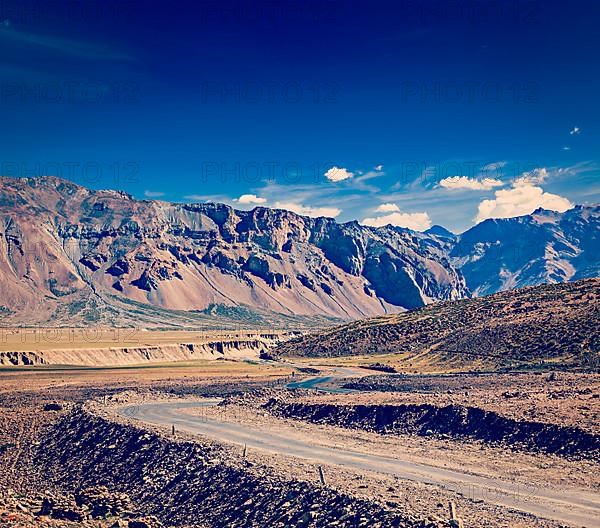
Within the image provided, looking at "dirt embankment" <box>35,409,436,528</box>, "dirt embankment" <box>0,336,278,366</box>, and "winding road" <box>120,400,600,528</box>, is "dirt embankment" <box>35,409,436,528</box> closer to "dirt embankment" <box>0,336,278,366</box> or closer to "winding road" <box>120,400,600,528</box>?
"winding road" <box>120,400,600,528</box>

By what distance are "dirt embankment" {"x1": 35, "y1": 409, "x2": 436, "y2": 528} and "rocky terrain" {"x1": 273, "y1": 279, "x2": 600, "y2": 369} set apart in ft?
195

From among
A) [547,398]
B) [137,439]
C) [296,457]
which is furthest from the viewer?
[547,398]

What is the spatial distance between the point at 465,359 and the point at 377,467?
67.4 meters

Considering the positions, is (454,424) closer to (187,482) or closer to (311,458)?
(311,458)

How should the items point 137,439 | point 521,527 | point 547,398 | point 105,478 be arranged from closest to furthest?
point 521,527, point 105,478, point 137,439, point 547,398

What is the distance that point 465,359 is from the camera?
337ft

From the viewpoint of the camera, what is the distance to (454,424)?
1919 inches

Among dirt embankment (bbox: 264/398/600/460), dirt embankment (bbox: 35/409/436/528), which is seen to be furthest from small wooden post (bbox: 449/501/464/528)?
dirt embankment (bbox: 264/398/600/460)

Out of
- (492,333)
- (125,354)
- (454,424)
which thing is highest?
(492,333)

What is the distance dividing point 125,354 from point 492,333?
9518 centimetres

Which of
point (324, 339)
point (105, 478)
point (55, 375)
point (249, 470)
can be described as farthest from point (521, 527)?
point (324, 339)

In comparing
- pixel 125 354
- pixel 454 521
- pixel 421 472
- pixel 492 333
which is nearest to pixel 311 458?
pixel 421 472

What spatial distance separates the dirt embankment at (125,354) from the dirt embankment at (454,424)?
95.7m

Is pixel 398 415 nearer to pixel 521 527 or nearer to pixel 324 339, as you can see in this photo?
pixel 521 527
